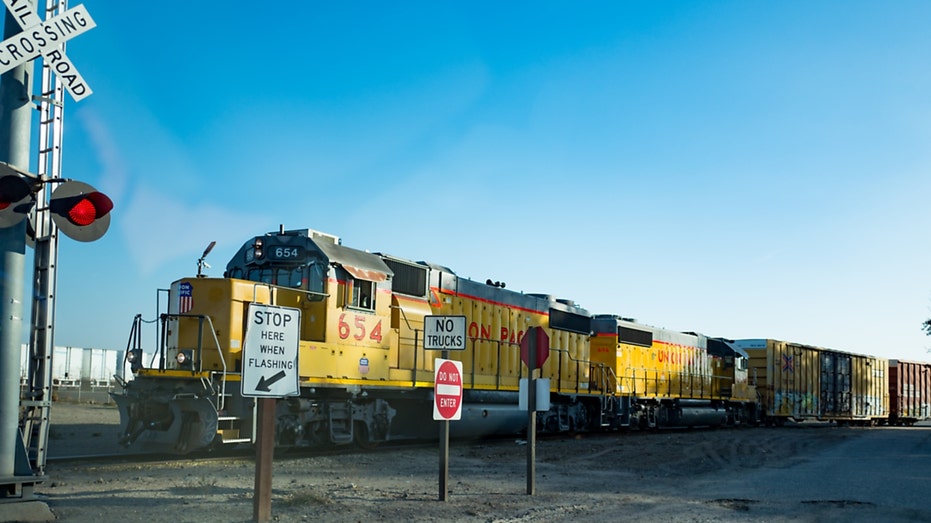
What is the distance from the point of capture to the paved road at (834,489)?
31.8ft

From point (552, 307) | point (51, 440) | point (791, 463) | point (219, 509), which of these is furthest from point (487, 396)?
point (219, 509)

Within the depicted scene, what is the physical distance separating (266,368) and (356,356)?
760 cm

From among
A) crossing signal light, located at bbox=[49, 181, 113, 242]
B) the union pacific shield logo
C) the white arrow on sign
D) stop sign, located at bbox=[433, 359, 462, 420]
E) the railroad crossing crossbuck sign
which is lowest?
stop sign, located at bbox=[433, 359, 462, 420]

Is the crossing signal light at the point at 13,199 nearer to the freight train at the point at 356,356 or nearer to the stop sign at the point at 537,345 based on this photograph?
the freight train at the point at 356,356

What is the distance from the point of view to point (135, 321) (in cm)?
1371

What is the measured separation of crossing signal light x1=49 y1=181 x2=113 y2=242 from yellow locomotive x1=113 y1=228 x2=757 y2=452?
3.81 m

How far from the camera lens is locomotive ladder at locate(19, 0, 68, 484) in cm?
748

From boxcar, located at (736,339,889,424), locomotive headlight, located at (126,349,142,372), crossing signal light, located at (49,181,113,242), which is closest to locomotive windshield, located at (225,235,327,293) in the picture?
locomotive headlight, located at (126,349,142,372)

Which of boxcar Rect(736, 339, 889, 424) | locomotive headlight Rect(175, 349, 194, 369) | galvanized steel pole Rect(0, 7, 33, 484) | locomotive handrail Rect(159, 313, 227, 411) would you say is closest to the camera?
galvanized steel pole Rect(0, 7, 33, 484)

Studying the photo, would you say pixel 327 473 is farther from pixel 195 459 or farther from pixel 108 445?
pixel 108 445

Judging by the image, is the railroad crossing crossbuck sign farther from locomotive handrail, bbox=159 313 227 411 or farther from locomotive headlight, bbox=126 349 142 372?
locomotive headlight, bbox=126 349 142 372

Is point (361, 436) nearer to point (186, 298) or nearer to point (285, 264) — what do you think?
point (285, 264)

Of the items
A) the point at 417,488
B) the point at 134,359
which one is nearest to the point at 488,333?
the point at 134,359

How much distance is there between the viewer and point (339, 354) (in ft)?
48.1
